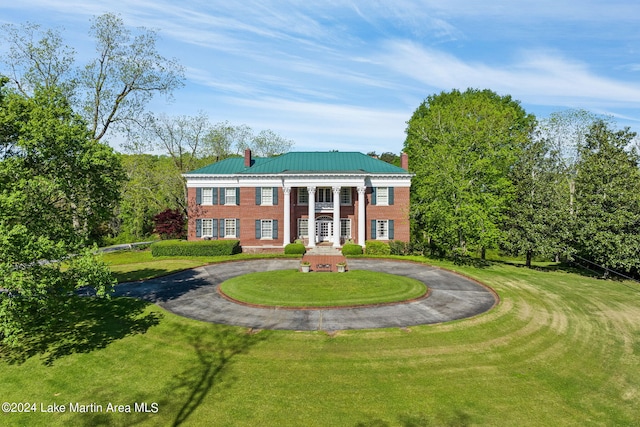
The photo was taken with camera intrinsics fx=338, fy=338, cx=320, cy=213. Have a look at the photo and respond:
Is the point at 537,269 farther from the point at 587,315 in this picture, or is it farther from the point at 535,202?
the point at 587,315

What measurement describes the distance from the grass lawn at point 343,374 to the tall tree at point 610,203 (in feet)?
34.4

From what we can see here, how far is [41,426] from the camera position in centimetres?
937

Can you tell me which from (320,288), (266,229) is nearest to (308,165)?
(266,229)

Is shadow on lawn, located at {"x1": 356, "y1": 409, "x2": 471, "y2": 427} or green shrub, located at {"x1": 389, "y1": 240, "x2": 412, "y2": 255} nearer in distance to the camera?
shadow on lawn, located at {"x1": 356, "y1": 409, "x2": 471, "y2": 427}

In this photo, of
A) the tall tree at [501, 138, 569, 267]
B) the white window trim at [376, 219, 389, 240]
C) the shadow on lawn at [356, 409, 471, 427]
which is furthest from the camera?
the white window trim at [376, 219, 389, 240]

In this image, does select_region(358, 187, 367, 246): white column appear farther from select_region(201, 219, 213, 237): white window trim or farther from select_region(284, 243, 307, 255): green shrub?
select_region(201, 219, 213, 237): white window trim

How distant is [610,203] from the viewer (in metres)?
26.5

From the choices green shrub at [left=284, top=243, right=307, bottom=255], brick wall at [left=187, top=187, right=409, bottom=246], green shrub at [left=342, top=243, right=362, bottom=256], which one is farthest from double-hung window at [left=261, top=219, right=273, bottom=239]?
green shrub at [left=342, top=243, right=362, bottom=256]

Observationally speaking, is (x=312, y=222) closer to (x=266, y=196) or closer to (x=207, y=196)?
(x=266, y=196)

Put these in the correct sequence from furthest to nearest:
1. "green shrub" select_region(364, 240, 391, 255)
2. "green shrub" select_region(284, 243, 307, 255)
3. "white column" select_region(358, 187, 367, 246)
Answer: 1. "white column" select_region(358, 187, 367, 246)
2. "green shrub" select_region(364, 240, 391, 255)
3. "green shrub" select_region(284, 243, 307, 255)

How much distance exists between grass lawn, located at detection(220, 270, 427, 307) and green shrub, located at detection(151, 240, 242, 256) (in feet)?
36.0

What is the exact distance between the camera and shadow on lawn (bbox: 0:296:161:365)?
44.4 ft

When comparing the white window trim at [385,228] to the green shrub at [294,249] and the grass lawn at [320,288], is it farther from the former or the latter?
the grass lawn at [320,288]

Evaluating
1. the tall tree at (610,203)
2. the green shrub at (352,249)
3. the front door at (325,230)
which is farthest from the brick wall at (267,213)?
the tall tree at (610,203)
